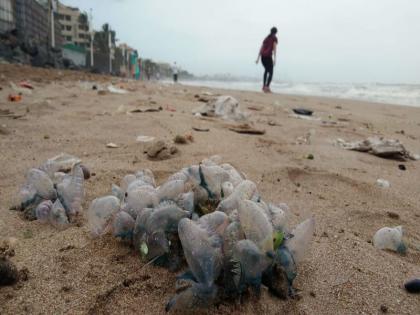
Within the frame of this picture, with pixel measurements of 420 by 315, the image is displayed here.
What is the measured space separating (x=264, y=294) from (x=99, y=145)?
7.19 feet

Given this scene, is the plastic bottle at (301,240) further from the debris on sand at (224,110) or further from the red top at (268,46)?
the red top at (268,46)

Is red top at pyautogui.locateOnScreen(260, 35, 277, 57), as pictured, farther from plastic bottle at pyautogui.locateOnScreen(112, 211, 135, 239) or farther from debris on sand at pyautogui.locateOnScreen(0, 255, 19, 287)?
debris on sand at pyautogui.locateOnScreen(0, 255, 19, 287)

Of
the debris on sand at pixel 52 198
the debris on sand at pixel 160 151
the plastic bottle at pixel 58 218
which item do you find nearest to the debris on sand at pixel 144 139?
the debris on sand at pixel 160 151

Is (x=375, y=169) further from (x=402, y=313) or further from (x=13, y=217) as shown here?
(x=13, y=217)

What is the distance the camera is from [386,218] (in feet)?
5.78

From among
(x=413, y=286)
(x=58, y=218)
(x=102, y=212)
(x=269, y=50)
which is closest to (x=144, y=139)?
(x=58, y=218)

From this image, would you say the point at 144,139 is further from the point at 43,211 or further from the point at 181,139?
the point at 43,211

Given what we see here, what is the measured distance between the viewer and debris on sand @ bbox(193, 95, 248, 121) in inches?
176

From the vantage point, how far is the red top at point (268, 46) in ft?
34.4

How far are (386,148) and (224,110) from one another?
2035 mm

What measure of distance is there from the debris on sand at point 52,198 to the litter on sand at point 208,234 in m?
0.22

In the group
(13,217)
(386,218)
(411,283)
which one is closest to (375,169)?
(386,218)

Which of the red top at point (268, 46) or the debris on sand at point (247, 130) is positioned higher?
the red top at point (268, 46)

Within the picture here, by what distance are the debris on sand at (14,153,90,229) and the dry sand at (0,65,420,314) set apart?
51 mm
